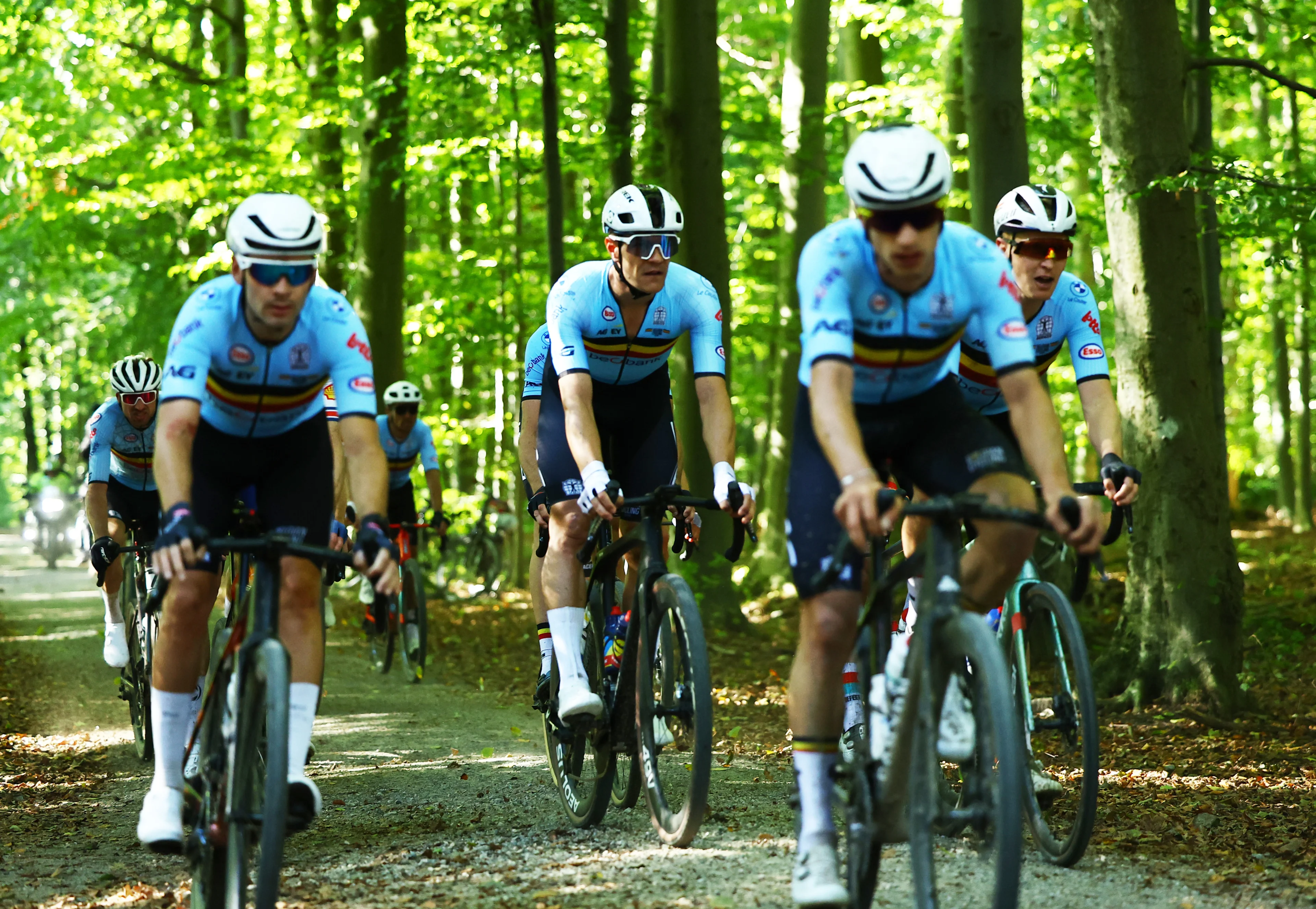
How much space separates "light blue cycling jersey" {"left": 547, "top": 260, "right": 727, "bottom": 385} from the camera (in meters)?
5.78

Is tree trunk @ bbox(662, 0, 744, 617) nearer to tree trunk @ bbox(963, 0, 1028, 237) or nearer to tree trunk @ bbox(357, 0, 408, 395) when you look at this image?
tree trunk @ bbox(963, 0, 1028, 237)

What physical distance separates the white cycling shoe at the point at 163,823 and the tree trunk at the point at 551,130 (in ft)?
30.8

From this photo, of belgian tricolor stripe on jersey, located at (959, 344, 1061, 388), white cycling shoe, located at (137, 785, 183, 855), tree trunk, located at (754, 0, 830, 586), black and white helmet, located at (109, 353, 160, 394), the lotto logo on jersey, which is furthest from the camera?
tree trunk, located at (754, 0, 830, 586)

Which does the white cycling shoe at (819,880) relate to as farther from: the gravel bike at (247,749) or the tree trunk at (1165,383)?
the tree trunk at (1165,383)

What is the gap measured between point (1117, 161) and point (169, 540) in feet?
20.1

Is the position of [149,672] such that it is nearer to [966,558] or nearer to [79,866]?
[79,866]

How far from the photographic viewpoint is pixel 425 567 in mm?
19562

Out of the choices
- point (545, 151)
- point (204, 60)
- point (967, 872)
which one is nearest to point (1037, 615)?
point (967, 872)

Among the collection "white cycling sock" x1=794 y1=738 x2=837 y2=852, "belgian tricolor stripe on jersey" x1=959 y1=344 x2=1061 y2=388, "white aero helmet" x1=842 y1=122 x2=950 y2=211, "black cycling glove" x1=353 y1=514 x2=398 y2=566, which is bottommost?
"white cycling sock" x1=794 y1=738 x2=837 y2=852

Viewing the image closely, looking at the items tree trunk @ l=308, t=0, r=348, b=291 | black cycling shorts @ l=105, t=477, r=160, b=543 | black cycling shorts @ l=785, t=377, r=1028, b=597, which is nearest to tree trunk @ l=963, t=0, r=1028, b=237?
black cycling shorts @ l=785, t=377, r=1028, b=597

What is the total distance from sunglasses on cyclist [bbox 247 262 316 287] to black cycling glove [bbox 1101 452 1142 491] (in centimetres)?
308

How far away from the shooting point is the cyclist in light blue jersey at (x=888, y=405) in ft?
12.7

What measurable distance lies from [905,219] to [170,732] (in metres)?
3.07

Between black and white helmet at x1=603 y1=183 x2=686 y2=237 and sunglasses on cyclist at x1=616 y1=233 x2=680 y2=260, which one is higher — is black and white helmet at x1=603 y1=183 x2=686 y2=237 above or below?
above
